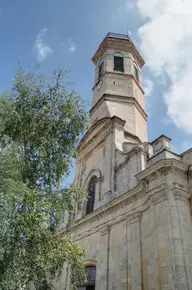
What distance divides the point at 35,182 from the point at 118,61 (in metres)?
13.4

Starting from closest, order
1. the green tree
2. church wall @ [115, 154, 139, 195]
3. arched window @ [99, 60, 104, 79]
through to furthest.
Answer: the green tree < church wall @ [115, 154, 139, 195] < arched window @ [99, 60, 104, 79]

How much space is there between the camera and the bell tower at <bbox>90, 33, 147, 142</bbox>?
15.4m

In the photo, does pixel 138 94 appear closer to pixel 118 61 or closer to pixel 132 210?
pixel 118 61

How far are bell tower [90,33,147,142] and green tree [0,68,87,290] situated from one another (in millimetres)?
6302

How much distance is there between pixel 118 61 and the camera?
1839cm

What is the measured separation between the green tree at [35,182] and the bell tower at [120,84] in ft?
20.7

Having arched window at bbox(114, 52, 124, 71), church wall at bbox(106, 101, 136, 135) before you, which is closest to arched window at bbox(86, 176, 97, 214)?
church wall at bbox(106, 101, 136, 135)

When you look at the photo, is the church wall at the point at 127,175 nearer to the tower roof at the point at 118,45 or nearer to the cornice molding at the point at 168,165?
the cornice molding at the point at 168,165

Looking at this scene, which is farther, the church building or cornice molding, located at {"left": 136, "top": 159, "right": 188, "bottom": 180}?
cornice molding, located at {"left": 136, "top": 159, "right": 188, "bottom": 180}

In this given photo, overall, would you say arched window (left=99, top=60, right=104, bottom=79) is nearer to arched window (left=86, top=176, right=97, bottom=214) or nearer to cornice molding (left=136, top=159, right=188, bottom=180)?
arched window (left=86, top=176, right=97, bottom=214)

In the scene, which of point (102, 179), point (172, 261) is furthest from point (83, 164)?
point (172, 261)

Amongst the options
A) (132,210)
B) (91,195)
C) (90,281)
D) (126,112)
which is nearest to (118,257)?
(132,210)

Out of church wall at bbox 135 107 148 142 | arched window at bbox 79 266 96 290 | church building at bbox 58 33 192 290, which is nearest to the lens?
church building at bbox 58 33 192 290

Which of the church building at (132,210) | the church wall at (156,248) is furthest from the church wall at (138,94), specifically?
the church wall at (156,248)
